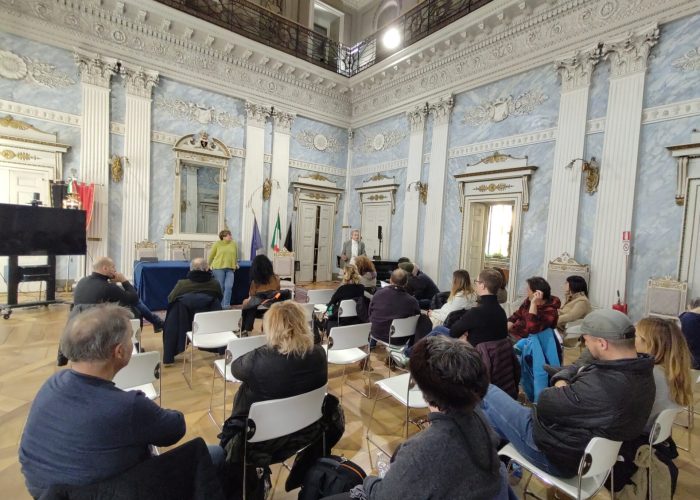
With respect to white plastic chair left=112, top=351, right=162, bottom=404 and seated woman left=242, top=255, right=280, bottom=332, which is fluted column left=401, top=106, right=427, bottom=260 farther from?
white plastic chair left=112, top=351, right=162, bottom=404

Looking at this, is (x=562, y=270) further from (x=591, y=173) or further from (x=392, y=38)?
(x=392, y=38)

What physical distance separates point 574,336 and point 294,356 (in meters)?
3.29

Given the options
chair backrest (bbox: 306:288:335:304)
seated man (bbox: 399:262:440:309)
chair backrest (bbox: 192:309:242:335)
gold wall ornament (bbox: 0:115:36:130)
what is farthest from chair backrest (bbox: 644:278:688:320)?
gold wall ornament (bbox: 0:115:36:130)

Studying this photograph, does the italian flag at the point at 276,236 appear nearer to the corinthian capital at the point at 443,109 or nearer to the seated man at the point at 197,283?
the corinthian capital at the point at 443,109

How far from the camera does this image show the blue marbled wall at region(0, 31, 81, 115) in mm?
6105

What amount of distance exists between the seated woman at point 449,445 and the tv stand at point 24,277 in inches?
250

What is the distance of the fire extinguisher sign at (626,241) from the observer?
5152 mm

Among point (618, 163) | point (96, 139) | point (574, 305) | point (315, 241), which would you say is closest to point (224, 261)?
point (96, 139)

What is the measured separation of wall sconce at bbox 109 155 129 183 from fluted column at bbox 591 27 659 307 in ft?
28.8

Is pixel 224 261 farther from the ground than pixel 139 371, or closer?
farther from the ground

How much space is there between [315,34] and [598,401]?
10.3 m

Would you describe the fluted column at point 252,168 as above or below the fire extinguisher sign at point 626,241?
above

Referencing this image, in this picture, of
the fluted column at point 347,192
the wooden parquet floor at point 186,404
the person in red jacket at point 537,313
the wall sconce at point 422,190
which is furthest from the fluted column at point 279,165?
the person in red jacket at point 537,313

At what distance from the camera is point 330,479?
56.1 inches
